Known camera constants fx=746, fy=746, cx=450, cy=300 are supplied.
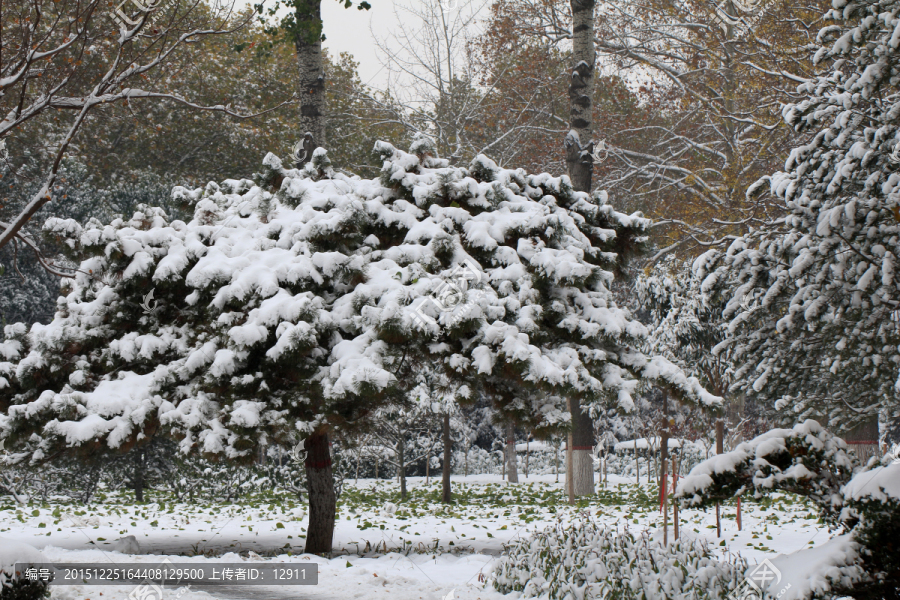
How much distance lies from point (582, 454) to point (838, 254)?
7340mm

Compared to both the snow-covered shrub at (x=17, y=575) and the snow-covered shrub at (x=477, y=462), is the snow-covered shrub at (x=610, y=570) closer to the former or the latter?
the snow-covered shrub at (x=17, y=575)

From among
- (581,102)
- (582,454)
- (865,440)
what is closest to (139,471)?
(582,454)

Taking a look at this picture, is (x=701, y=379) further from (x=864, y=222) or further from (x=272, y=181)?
(x=272, y=181)

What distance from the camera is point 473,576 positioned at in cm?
721

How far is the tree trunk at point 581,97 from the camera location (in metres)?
13.7

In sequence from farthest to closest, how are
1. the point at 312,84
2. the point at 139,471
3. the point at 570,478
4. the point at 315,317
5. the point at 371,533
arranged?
the point at 139,471 < the point at 570,478 < the point at 371,533 < the point at 312,84 < the point at 315,317

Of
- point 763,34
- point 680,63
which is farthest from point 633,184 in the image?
point 763,34

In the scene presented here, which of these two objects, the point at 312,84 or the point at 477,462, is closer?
the point at 312,84

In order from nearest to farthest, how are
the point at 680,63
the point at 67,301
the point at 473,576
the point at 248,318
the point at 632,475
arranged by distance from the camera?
the point at 248,318 → the point at 473,576 → the point at 67,301 → the point at 680,63 → the point at 632,475

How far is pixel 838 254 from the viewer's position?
357 inches

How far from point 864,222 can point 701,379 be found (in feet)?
24.9

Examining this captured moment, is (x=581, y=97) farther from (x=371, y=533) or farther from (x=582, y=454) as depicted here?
(x=371, y=533)

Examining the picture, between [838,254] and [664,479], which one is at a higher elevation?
[838,254]

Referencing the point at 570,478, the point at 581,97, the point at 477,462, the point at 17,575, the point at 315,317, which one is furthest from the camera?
the point at 477,462
